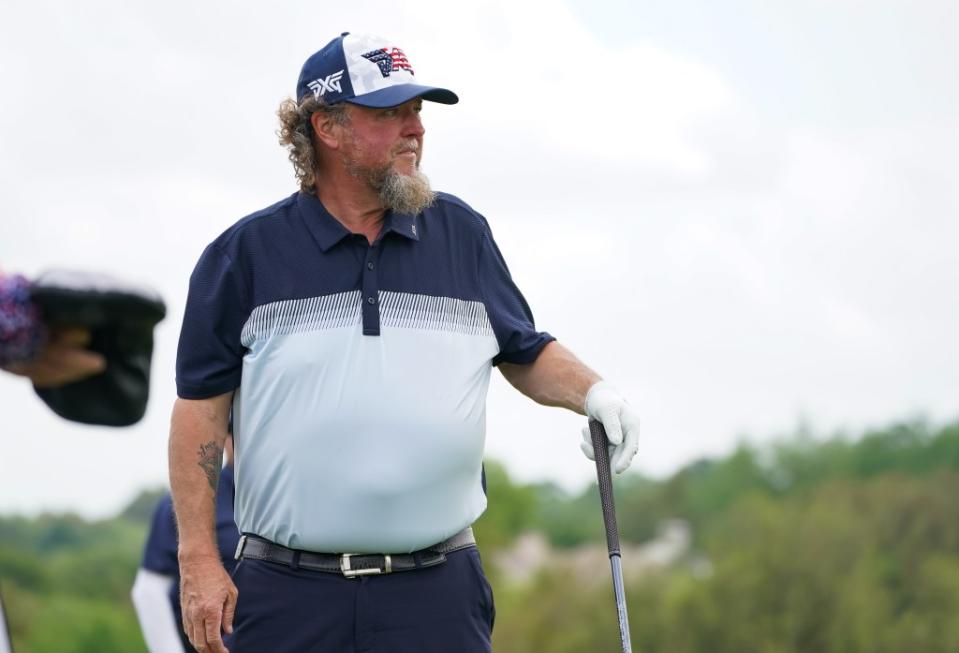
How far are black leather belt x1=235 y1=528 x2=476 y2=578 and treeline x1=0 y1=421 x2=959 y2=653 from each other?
2183 centimetres

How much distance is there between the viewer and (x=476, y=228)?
4.48 meters

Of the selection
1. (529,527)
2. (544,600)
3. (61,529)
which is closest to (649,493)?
(529,527)

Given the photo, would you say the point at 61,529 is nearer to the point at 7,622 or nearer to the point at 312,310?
the point at 312,310

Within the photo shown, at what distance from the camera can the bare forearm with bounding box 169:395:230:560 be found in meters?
4.14

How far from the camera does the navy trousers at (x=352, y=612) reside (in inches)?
162

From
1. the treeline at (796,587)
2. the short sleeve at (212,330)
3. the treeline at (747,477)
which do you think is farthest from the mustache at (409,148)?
the treeline at (747,477)

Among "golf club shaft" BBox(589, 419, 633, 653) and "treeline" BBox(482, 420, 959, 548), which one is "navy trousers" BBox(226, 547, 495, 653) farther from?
"treeline" BBox(482, 420, 959, 548)

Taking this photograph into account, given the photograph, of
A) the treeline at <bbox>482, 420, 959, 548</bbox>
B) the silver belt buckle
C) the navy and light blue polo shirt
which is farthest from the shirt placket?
the treeline at <bbox>482, 420, 959, 548</bbox>

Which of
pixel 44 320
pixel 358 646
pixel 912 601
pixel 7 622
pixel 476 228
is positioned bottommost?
pixel 912 601

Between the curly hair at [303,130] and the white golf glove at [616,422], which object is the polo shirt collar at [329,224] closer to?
the curly hair at [303,130]

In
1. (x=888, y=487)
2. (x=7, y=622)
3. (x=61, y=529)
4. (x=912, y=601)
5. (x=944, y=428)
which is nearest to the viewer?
(x=7, y=622)

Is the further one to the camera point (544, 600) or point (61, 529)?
point (544, 600)

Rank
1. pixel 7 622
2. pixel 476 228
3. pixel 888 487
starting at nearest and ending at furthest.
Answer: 1. pixel 7 622
2. pixel 476 228
3. pixel 888 487

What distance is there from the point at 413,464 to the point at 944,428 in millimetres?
38296
